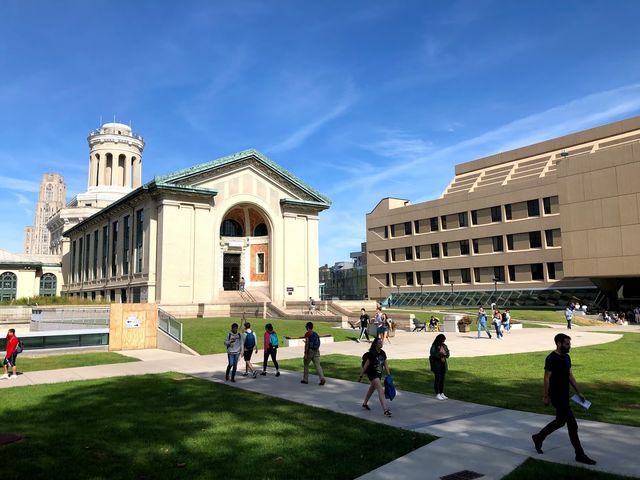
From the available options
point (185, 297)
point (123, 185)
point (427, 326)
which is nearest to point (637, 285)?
point (427, 326)

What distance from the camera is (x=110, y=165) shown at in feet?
282

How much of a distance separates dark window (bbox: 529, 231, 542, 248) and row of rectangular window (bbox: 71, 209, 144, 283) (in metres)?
44.6

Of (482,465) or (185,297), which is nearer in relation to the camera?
(482,465)

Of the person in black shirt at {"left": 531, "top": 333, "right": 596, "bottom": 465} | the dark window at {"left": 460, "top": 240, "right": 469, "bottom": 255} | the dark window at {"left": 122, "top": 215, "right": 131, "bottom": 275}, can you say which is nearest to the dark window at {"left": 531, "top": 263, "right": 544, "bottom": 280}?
the dark window at {"left": 460, "top": 240, "right": 469, "bottom": 255}

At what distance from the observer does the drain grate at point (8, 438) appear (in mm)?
8647

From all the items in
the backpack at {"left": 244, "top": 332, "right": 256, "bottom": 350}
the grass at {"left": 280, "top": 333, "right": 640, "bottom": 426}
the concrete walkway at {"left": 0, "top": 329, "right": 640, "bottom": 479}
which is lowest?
the grass at {"left": 280, "top": 333, "right": 640, "bottom": 426}

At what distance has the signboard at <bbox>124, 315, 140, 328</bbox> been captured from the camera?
86.4 ft

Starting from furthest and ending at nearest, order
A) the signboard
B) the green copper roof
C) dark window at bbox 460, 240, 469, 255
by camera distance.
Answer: dark window at bbox 460, 240, 469, 255 → the green copper roof → the signboard

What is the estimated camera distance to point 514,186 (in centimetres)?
6378

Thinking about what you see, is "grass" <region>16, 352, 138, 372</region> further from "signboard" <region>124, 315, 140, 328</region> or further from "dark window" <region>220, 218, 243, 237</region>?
"dark window" <region>220, 218, 243, 237</region>

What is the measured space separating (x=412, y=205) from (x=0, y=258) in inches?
2302

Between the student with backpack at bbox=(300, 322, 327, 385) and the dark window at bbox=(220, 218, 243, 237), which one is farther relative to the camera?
the dark window at bbox=(220, 218, 243, 237)

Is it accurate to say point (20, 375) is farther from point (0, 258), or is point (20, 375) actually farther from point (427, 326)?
point (0, 258)

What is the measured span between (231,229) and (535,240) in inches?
1428
